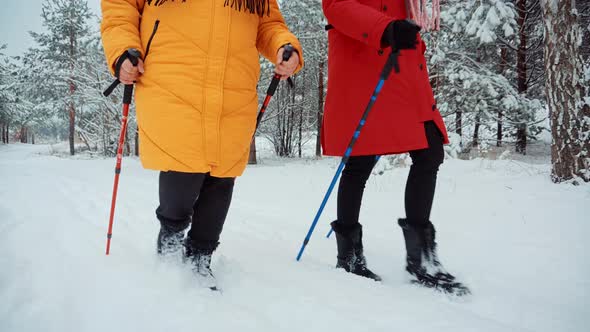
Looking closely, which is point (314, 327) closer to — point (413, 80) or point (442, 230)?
point (413, 80)

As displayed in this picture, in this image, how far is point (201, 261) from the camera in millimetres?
1564

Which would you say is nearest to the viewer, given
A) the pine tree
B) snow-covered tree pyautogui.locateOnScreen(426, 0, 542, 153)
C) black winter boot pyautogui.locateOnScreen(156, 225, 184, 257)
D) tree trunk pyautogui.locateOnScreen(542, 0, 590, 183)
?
black winter boot pyautogui.locateOnScreen(156, 225, 184, 257)

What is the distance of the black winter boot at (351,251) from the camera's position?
180 cm

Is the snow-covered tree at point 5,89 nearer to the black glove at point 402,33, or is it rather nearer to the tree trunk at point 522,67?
the tree trunk at point 522,67

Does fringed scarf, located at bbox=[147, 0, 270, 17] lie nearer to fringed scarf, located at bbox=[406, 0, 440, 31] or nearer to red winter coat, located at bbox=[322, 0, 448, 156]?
red winter coat, located at bbox=[322, 0, 448, 156]

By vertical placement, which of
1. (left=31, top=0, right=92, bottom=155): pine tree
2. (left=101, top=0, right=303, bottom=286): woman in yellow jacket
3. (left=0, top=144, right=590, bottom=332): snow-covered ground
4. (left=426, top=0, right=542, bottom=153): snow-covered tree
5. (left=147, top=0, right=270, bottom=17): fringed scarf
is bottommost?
(left=0, top=144, right=590, bottom=332): snow-covered ground

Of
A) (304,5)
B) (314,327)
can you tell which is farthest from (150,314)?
(304,5)

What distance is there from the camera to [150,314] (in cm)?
120

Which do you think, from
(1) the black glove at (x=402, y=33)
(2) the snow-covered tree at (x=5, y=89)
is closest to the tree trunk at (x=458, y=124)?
(1) the black glove at (x=402, y=33)

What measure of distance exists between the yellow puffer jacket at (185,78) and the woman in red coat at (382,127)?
1.91ft

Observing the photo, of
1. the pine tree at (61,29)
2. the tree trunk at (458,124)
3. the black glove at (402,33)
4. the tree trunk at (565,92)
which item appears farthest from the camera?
the pine tree at (61,29)

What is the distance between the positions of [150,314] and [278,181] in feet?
16.7

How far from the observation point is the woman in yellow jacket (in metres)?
1.42

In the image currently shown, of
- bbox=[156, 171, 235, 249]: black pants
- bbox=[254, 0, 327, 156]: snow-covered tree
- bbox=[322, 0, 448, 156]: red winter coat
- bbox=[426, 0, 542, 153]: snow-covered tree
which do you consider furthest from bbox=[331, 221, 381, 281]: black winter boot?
bbox=[254, 0, 327, 156]: snow-covered tree
